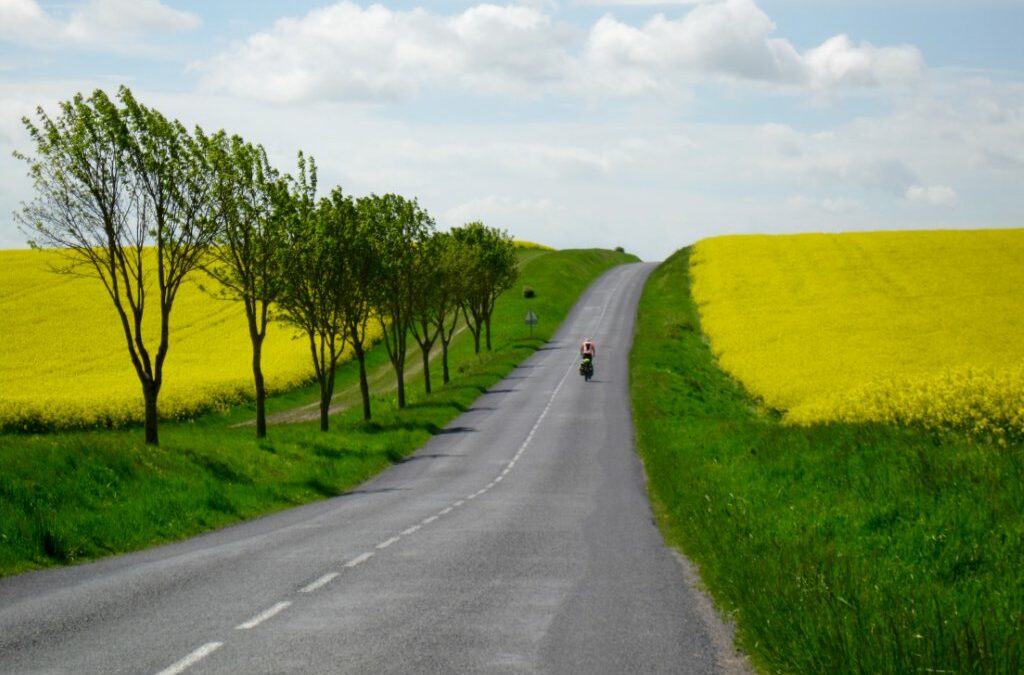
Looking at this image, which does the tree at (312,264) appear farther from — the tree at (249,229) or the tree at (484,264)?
the tree at (484,264)

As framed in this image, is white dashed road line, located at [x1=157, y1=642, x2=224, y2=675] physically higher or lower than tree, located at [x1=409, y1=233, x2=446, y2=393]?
lower

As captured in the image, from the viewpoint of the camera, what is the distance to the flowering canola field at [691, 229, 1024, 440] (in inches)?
1069

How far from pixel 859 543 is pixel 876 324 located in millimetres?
60888

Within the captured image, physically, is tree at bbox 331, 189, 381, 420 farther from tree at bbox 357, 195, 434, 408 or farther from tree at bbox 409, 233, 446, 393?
tree at bbox 409, 233, 446, 393

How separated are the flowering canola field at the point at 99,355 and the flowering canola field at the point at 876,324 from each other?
2439 centimetres

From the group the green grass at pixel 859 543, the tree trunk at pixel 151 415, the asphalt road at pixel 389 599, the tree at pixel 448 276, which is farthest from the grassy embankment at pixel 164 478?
the tree at pixel 448 276

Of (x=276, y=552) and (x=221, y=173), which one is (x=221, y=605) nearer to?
(x=276, y=552)

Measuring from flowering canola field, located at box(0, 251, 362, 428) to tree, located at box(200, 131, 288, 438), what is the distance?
1.99m

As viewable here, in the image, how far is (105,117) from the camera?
31.2 meters

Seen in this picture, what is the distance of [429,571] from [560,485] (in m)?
15.8

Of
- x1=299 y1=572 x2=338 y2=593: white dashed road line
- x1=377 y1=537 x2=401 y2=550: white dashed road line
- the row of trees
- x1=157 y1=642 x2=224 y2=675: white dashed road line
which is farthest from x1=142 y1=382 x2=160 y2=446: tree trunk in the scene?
x1=157 y1=642 x2=224 y2=675: white dashed road line

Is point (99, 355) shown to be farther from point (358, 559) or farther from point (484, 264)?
point (358, 559)

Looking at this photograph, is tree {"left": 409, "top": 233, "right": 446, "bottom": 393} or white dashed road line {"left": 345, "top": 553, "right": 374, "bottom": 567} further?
tree {"left": 409, "top": 233, "right": 446, "bottom": 393}

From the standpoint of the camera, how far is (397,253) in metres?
55.8
